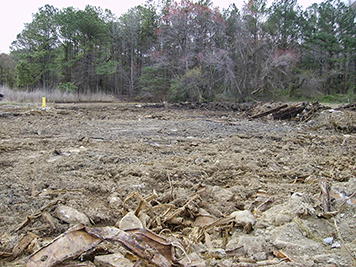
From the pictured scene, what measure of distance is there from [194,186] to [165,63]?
21530mm

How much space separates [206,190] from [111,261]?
4.96ft

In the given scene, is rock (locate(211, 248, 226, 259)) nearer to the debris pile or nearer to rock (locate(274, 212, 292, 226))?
the debris pile

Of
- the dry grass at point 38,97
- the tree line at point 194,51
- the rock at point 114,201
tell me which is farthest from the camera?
the tree line at point 194,51

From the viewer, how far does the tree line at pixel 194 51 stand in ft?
67.3

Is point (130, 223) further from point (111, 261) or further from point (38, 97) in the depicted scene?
point (38, 97)

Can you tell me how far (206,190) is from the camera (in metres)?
2.82

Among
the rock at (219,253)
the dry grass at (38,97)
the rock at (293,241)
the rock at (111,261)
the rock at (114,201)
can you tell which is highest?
the dry grass at (38,97)

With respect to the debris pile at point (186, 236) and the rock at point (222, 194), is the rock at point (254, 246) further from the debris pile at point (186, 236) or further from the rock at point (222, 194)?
the rock at point (222, 194)

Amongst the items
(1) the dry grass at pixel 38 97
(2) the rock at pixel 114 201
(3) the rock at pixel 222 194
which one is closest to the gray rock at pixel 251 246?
(3) the rock at pixel 222 194

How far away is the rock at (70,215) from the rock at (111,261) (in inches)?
24.6

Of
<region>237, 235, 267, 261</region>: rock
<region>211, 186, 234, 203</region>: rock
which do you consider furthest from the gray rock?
<region>211, 186, 234, 203</region>: rock

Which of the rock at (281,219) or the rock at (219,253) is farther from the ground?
the rock at (281,219)

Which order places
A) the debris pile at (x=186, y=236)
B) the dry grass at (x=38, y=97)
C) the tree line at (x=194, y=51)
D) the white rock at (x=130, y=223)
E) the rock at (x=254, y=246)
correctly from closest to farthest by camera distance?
1. the debris pile at (x=186, y=236)
2. the rock at (x=254, y=246)
3. the white rock at (x=130, y=223)
4. the dry grass at (x=38, y=97)
5. the tree line at (x=194, y=51)

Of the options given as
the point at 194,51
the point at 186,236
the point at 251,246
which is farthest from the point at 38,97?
the point at 251,246
